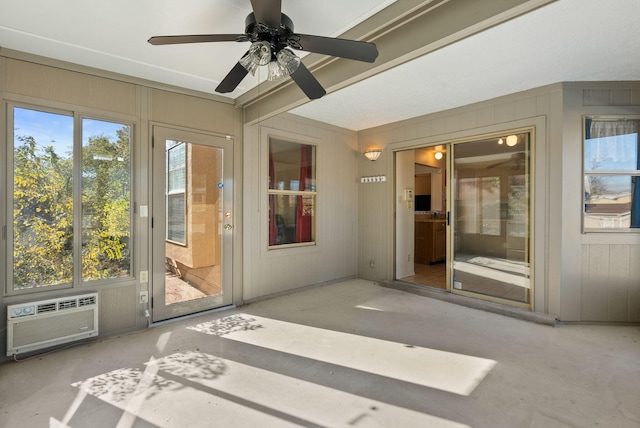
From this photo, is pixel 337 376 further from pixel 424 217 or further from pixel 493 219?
pixel 424 217

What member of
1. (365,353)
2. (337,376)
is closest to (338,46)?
(337,376)

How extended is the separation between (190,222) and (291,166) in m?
1.74

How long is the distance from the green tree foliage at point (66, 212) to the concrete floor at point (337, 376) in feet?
2.49

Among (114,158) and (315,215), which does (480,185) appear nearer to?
(315,215)

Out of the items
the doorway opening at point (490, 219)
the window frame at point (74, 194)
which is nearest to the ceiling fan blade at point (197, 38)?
the window frame at point (74, 194)

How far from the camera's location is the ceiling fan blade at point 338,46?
1.85 meters

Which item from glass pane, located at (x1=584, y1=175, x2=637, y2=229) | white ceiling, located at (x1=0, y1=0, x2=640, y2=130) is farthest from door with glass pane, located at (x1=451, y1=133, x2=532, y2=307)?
white ceiling, located at (x1=0, y1=0, x2=640, y2=130)

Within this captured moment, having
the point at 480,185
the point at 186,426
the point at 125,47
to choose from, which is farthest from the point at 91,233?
the point at 480,185

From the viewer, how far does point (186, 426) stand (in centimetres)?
183

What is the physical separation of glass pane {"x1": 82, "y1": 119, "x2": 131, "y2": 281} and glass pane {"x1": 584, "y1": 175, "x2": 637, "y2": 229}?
5031mm

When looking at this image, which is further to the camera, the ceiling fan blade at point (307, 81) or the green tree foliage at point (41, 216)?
→ the green tree foliage at point (41, 216)

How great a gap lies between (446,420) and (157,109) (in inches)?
153

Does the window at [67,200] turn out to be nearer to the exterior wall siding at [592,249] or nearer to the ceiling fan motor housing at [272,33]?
the ceiling fan motor housing at [272,33]

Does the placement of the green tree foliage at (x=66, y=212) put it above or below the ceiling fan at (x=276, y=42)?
below
